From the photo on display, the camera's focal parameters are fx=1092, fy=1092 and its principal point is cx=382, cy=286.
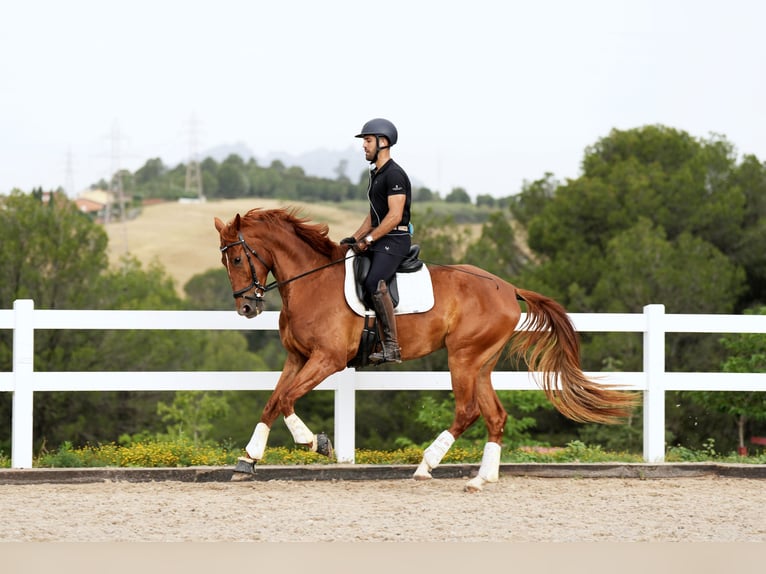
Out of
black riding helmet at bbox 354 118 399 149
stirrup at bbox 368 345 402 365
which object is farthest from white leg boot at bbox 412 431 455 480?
black riding helmet at bbox 354 118 399 149

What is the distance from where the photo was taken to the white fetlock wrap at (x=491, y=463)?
28.6 feet

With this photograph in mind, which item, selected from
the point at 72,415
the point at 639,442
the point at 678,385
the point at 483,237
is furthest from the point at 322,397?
the point at 678,385

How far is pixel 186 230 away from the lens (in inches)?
5217

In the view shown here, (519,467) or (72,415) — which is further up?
(519,467)

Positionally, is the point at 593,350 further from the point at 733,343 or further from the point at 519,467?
the point at 519,467

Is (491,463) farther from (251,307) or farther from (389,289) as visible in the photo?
(251,307)

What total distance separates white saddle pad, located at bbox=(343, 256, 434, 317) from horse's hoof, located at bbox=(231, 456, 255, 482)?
1.47 metres

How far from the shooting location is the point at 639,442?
81.0 feet

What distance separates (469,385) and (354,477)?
123 centimetres

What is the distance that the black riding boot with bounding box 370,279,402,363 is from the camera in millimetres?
8688

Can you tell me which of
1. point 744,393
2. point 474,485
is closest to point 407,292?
point 474,485

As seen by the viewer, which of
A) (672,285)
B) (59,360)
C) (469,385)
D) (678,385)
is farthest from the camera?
(672,285)

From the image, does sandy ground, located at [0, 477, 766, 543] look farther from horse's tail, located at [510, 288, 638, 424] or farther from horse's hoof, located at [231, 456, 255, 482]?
horse's tail, located at [510, 288, 638, 424]

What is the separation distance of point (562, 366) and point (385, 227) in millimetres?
2035
